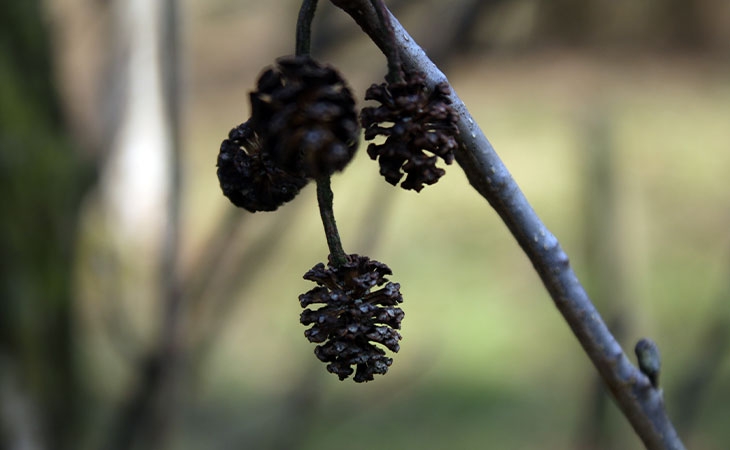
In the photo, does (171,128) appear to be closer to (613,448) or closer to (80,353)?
(80,353)

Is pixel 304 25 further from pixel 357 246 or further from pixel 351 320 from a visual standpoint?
pixel 357 246

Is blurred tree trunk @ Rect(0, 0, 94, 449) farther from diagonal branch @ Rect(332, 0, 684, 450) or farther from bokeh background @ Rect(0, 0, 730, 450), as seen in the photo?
diagonal branch @ Rect(332, 0, 684, 450)

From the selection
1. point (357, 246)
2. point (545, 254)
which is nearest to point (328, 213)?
point (545, 254)

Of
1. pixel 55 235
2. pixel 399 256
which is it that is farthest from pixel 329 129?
pixel 399 256

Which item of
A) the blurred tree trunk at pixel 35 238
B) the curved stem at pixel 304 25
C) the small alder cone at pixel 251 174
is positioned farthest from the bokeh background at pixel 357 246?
the curved stem at pixel 304 25

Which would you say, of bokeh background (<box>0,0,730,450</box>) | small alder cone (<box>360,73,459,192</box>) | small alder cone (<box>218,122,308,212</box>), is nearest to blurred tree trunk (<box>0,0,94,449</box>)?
bokeh background (<box>0,0,730,450</box>)
